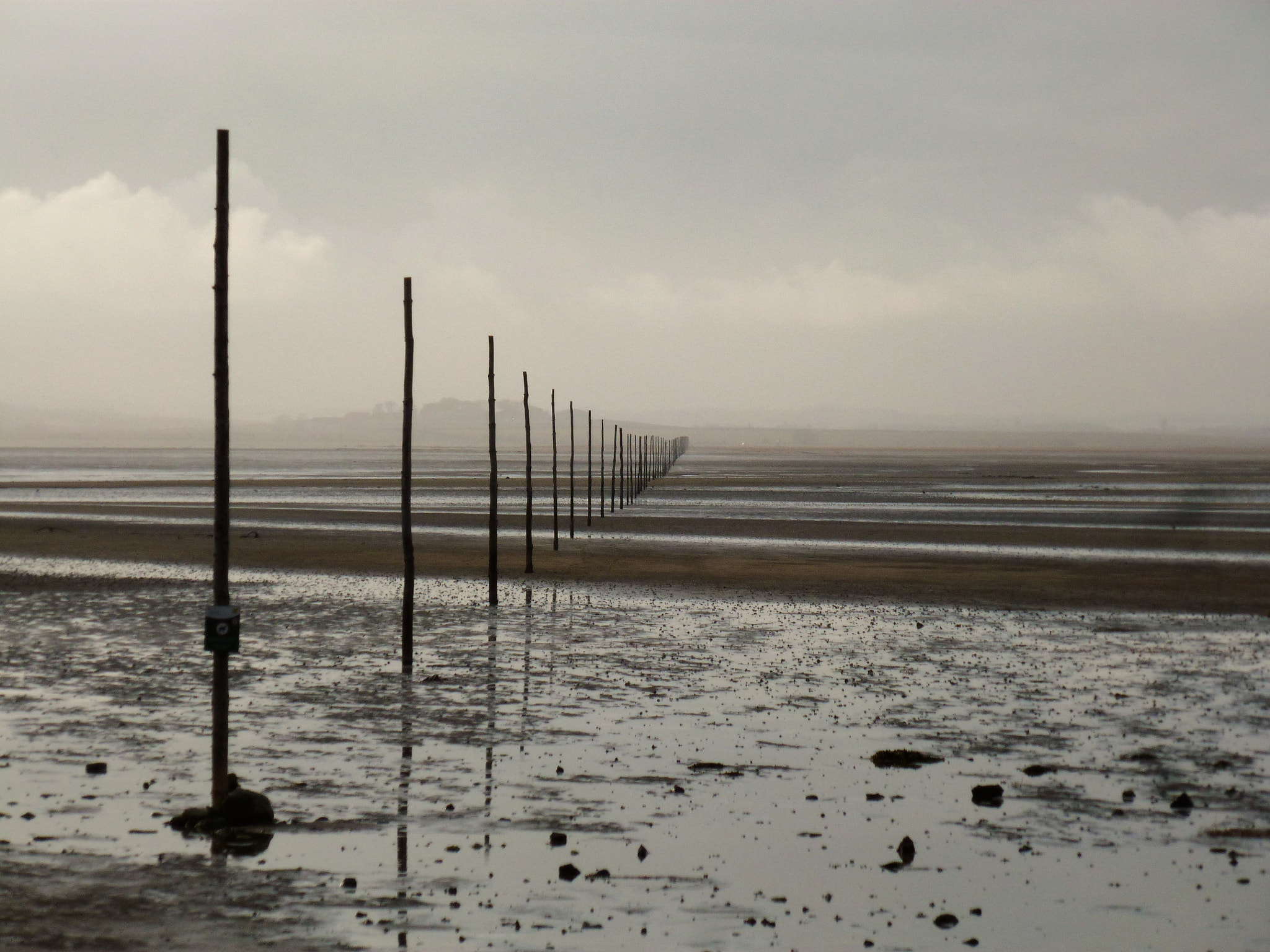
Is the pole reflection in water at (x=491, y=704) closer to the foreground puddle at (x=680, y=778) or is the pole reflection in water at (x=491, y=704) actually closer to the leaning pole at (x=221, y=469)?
the foreground puddle at (x=680, y=778)

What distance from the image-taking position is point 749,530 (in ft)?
136

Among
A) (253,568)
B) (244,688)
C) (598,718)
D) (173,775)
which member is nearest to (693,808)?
(598,718)

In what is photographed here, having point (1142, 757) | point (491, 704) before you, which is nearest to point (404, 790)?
point (491, 704)

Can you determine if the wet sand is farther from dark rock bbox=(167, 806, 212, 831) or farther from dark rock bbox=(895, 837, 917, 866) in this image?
dark rock bbox=(167, 806, 212, 831)

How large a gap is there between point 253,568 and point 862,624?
15.0 meters

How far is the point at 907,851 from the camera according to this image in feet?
27.6

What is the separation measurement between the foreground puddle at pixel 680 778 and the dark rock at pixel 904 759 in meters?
0.11

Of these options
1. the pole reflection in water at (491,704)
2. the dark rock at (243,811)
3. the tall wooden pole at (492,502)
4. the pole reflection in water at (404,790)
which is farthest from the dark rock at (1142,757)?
the tall wooden pole at (492,502)

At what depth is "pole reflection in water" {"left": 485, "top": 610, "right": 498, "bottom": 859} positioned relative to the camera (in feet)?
31.6

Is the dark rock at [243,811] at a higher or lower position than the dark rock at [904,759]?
higher

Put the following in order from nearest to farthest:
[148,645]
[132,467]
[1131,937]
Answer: [1131,937] < [148,645] < [132,467]

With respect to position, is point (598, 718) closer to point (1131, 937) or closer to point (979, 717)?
point (979, 717)

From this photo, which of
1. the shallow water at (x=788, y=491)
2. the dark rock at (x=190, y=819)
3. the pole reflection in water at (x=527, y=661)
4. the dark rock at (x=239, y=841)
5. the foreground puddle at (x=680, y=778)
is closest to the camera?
the foreground puddle at (x=680, y=778)

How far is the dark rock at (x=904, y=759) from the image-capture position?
10.8 meters
